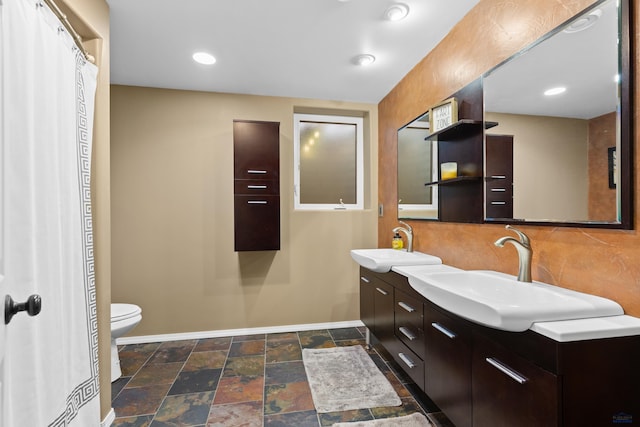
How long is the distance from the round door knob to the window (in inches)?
96.7

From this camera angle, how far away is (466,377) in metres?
1.29

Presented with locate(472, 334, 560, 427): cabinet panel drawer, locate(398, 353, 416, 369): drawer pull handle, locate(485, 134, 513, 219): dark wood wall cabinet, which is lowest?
locate(398, 353, 416, 369): drawer pull handle

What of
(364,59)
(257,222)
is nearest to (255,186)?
(257,222)

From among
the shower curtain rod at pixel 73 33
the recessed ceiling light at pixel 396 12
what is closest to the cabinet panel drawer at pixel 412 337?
the recessed ceiling light at pixel 396 12

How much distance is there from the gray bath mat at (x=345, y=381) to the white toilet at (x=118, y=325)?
4.53 feet

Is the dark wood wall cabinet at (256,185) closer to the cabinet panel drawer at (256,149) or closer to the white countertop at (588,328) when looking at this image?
the cabinet panel drawer at (256,149)

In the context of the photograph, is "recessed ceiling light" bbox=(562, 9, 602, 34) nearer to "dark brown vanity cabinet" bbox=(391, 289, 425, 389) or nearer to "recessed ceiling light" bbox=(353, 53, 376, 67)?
"recessed ceiling light" bbox=(353, 53, 376, 67)

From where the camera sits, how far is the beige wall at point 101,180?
1634 millimetres

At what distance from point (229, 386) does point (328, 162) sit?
236 cm

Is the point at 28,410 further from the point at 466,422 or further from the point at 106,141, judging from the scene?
the point at 466,422

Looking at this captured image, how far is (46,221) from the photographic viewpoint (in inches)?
41.2

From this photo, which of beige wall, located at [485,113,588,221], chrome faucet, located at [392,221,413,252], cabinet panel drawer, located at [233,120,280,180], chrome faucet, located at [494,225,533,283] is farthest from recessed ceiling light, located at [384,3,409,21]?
chrome faucet, located at [392,221,413,252]

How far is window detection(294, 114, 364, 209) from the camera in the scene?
3.26 meters

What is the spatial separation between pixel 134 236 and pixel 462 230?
2.89 metres
